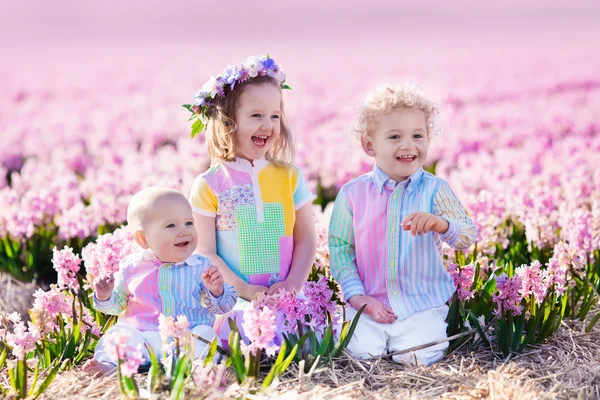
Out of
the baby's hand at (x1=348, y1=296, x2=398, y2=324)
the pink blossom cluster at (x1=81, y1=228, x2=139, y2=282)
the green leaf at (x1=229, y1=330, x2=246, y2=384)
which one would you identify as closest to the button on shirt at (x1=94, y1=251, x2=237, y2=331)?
the pink blossom cluster at (x1=81, y1=228, x2=139, y2=282)

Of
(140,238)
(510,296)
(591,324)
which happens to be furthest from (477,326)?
(140,238)

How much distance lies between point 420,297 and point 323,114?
948 cm

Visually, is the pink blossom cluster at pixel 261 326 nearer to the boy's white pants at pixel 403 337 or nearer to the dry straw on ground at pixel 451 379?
the dry straw on ground at pixel 451 379

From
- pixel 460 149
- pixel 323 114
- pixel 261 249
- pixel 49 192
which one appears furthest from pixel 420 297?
pixel 323 114

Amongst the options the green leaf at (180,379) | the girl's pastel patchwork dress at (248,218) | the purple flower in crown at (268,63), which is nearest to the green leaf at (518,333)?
the girl's pastel patchwork dress at (248,218)

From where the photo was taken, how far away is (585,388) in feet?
10.9

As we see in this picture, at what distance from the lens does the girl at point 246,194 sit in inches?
151

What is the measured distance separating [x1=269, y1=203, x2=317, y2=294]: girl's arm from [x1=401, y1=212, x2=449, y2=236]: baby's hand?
0.63 m

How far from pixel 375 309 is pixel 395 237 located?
0.36m

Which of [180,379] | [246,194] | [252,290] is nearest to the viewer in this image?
[180,379]

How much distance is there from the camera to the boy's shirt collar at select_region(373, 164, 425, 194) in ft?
12.6

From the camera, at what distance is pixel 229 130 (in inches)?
152

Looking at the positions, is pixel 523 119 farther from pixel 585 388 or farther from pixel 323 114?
pixel 585 388

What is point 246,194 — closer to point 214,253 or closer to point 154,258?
point 214,253
